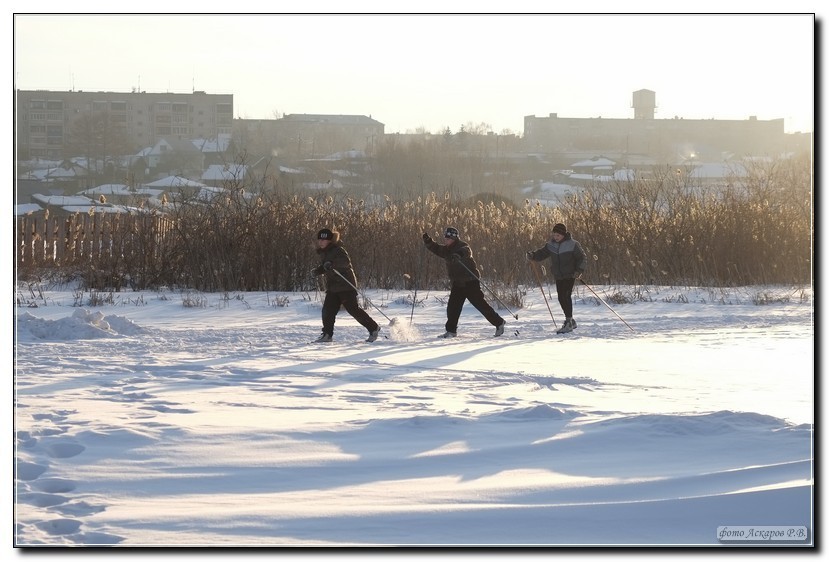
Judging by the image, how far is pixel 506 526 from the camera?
4.71 m

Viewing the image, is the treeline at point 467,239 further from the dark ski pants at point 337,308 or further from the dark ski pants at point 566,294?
the dark ski pants at point 337,308

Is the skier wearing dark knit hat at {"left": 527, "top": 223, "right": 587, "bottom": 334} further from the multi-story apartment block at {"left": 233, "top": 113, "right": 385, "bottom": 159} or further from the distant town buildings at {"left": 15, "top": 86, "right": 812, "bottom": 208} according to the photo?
the multi-story apartment block at {"left": 233, "top": 113, "right": 385, "bottom": 159}

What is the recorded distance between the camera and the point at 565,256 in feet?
45.4

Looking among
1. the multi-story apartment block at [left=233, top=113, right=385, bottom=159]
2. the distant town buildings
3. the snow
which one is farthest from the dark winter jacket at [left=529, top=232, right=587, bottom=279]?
the multi-story apartment block at [left=233, top=113, right=385, bottom=159]

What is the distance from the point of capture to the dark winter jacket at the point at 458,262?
42.5ft

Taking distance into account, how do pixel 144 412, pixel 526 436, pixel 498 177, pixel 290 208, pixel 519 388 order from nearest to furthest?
pixel 526 436, pixel 144 412, pixel 519 388, pixel 290 208, pixel 498 177

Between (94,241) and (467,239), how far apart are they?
663cm

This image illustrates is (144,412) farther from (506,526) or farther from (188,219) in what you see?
(188,219)

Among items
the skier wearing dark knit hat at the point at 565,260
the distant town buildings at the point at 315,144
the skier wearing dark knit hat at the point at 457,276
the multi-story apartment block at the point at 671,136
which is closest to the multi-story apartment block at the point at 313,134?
the distant town buildings at the point at 315,144

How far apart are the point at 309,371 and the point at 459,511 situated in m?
5.14

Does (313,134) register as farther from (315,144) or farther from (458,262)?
(458,262)

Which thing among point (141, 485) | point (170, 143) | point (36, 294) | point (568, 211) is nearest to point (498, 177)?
point (170, 143)

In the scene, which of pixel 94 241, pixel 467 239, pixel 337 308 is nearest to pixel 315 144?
pixel 94 241

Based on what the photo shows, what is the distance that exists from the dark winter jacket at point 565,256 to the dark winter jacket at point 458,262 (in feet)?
3.53
